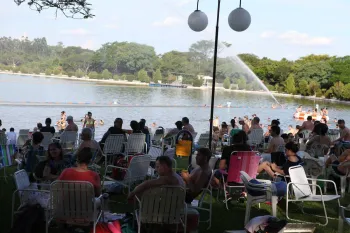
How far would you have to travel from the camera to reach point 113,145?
28.0ft

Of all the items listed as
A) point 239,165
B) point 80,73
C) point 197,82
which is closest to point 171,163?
point 239,165

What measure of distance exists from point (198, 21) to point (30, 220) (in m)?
5.18

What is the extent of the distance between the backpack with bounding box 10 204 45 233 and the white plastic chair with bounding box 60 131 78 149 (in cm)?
479

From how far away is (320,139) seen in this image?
9.21 metres

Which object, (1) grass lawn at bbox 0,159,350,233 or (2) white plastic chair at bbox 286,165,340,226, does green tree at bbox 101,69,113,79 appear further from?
(2) white plastic chair at bbox 286,165,340,226

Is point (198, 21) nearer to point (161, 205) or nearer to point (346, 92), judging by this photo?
point (161, 205)

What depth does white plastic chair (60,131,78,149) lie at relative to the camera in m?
9.27

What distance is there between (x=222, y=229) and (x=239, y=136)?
162 centimetres

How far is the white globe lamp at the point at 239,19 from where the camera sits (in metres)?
8.09

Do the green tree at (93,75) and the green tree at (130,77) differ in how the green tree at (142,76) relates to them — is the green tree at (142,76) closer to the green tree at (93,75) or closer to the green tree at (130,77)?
the green tree at (130,77)

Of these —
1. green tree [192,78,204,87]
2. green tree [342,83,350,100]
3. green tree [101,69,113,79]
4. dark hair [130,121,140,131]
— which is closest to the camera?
dark hair [130,121,140,131]

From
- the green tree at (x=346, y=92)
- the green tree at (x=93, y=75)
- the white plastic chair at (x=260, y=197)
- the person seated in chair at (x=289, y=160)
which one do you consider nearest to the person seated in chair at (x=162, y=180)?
the white plastic chair at (x=260, y=197)

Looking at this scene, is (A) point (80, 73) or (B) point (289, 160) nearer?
(B) point (289, 160)

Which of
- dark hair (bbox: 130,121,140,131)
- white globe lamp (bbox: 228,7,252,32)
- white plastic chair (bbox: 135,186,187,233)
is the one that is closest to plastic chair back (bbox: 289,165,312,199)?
white plastic chair (bbox: 135,186,187,233)
